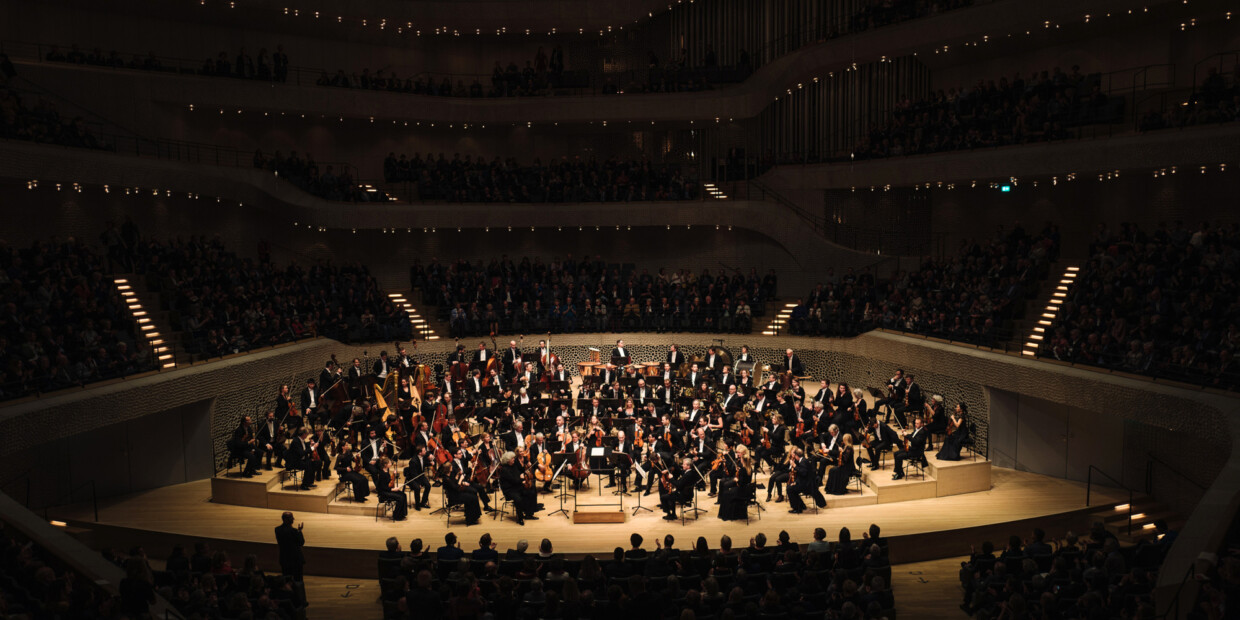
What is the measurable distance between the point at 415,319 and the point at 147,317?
351 inches

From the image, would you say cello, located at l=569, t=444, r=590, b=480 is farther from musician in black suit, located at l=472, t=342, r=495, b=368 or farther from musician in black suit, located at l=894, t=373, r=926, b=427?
musician in black suit, located at l=894, t=373, r=926, b=427

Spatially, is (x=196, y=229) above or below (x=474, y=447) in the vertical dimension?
above

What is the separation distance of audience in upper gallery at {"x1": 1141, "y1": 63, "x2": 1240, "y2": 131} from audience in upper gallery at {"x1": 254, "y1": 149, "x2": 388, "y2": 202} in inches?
902

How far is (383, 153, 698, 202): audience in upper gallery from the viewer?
33.0m

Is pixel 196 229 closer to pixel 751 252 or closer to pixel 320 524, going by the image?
pixel 320 524

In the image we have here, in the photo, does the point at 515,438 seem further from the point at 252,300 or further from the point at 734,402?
the point at 252,300

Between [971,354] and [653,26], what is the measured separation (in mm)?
20608

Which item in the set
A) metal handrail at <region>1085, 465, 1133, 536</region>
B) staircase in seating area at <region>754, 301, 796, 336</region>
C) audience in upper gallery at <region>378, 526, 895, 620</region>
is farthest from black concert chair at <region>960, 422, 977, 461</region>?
staircase in seating area at <region>754, 301, 796, 336</region>

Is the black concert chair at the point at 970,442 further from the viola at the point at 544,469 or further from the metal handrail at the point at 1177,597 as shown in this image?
the metal handrail at the point at 1177,597

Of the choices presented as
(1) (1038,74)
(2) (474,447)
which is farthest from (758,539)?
(1) (1038,74)

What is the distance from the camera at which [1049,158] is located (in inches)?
909

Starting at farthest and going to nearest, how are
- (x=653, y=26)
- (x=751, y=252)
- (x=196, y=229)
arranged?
1. (x=653, y=26)
2. (x=751, y=252)
3. (x=196, y=229)

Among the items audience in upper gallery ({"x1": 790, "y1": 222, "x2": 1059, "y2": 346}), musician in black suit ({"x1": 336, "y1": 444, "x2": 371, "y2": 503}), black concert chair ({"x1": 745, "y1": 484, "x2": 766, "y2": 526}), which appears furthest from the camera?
audience in upper gallery ({"x1": 790, "y1": 222, "x2": 1059, "y2": 346})

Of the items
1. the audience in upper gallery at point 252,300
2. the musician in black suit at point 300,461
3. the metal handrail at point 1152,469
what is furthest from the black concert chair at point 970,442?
the audience in upper gallery at point 252,300
